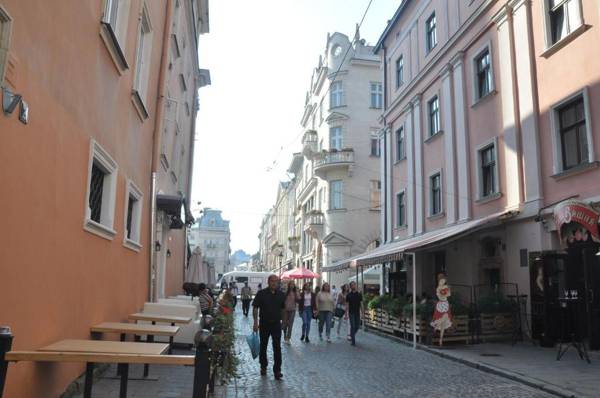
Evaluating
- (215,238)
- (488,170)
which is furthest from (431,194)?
(215,238)

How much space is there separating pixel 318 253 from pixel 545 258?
2965cm

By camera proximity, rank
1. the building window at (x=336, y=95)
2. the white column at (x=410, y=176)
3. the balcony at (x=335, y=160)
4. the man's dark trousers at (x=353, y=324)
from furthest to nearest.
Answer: the building window at (x=336, y=95), the balcony at (x=335, y=160), the white column at (x=410, y=176), the man's dark trousers at (x=353, y=324)

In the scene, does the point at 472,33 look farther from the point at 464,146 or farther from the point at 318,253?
the point at 318,253

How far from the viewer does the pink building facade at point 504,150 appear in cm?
1285

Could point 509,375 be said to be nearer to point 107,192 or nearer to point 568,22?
point 107,192

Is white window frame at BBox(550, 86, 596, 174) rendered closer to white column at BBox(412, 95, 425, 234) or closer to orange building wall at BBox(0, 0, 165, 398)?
white column at BBox(412, 95, 425, 234)

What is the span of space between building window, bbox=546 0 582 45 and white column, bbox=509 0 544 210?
2.58 ft

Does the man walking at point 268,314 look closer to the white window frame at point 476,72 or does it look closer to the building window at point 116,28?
the building window at point 116,28

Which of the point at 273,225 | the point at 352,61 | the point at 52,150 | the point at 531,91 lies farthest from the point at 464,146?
the point at 273,225

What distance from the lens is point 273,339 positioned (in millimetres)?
9367

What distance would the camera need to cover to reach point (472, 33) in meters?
18.4

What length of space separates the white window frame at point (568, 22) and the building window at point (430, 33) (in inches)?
290

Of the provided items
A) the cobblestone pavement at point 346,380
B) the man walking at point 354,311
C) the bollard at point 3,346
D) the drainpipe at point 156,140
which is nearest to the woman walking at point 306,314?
the man walking at point 354,311

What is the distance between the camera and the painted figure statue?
44.3 ft
